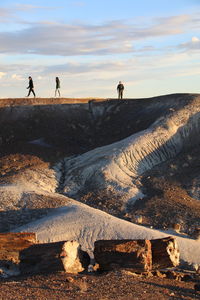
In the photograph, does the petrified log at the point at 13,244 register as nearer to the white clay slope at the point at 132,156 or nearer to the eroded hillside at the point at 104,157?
the eroded hillside at the point at 104,157

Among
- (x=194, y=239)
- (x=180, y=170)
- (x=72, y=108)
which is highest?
(x=72, y=108)

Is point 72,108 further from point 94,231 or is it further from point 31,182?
point 94,231

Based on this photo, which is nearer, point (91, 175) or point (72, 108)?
point (91, 175)

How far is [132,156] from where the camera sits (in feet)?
96.9

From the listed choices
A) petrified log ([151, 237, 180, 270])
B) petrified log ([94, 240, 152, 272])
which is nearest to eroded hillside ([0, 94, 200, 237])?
petrified log ([151, 237, 180, 270])

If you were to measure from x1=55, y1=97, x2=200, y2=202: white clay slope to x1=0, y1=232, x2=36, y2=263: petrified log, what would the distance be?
1186 centimetres

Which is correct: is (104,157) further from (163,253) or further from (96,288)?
(96,288)

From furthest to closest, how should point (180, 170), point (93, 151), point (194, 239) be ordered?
point (93, 151) < point (180, 170) < point (194, 239)

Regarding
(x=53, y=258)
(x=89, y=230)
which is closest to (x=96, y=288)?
(x=53, y=258)

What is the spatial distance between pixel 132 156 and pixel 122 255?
54.1 ft

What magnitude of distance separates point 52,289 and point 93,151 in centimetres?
2005

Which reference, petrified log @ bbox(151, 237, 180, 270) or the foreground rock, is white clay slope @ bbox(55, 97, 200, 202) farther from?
the foreground rock

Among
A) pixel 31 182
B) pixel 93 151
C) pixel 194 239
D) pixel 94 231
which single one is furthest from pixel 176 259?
pixel 93 151

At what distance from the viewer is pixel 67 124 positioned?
119 ft
